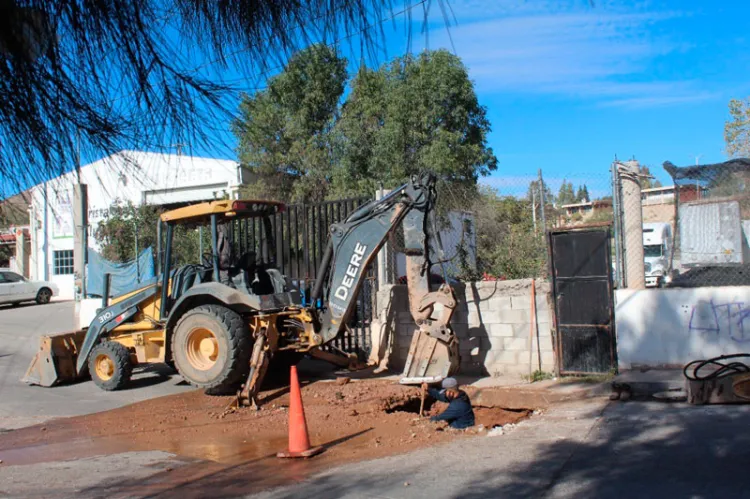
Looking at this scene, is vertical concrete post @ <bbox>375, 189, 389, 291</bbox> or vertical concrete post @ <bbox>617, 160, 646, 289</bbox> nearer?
vertical concrete post @ <bbox>617, 160, 646, 289</bbox>

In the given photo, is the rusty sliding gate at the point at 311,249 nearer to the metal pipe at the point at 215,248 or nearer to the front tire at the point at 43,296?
the metal pipe at the point at 215,248

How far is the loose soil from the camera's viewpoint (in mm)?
5922

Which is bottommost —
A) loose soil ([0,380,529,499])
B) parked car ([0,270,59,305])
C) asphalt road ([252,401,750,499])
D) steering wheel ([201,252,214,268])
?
loose soil ([0,380,529,499])

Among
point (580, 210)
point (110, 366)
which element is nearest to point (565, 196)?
point (580, 210)

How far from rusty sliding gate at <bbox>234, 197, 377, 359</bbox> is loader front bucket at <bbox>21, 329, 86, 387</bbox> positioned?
3202 millimetres

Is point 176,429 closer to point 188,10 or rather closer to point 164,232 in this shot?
point 164,232

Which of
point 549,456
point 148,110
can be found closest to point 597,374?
point 549,456

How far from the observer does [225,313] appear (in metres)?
9.08

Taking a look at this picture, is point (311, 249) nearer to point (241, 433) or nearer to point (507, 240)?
point (507, 240)

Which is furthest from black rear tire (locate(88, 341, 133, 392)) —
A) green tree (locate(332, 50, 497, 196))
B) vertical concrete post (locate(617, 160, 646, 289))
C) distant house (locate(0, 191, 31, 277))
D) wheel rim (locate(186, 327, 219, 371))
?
green tree (locate(332, 50, 497, 196))

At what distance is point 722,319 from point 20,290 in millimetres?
23027

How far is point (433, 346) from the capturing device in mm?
8805

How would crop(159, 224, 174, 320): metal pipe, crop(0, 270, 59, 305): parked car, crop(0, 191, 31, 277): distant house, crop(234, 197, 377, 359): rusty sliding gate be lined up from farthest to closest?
1. crop(0, 270, 59, 305): parked car
2. crop(234, 197, 377, 359): rusty sliding gate
3. crop(159, 224, 174, 320): metal pipe
4. crop(0, 191, 31, 277): distant house

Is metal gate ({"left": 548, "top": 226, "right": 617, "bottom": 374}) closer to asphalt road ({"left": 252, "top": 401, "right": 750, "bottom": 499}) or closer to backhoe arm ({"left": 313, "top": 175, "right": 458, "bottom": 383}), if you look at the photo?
backhoe arm ({"left": 313, "top": 175, "right": 458, "bottom": 383})
